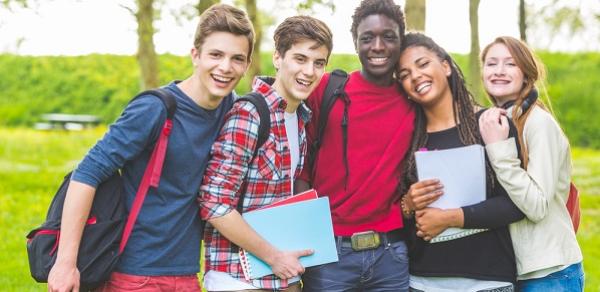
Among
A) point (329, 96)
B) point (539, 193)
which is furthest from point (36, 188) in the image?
point (539, 193)

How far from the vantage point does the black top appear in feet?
11.2

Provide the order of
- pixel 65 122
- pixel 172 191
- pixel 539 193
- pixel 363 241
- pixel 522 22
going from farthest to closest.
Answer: pixel 65 122 → pixel 522 22 → pixel 363 241 → pixel 539 193 → pixel 172 191

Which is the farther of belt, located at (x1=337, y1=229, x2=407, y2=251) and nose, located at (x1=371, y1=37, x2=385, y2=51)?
nose, located at (x1=371, y1=37, x2=385, y2=51)

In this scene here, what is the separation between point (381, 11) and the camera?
3.66 meters

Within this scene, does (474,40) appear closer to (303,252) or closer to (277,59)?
(277,59)

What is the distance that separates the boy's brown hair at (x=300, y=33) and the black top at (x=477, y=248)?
0.75 metres

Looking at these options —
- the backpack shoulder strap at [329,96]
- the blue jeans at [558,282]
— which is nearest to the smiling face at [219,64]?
the backpack shoulder strap at [329,96]

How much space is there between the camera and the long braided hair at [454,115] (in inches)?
140

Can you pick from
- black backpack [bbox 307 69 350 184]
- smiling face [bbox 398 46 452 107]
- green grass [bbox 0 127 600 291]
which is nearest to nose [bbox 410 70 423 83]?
smiling face [bbox 398 46 452 107]

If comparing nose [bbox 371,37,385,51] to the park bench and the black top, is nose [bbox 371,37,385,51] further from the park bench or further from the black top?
the park bench

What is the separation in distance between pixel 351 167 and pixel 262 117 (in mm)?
604

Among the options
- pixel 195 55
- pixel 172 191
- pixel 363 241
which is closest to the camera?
pixel 172 191

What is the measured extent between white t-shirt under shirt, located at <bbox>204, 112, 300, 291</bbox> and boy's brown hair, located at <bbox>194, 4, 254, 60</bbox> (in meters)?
0.41

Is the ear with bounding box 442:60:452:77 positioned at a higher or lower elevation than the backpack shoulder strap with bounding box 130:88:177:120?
higher
